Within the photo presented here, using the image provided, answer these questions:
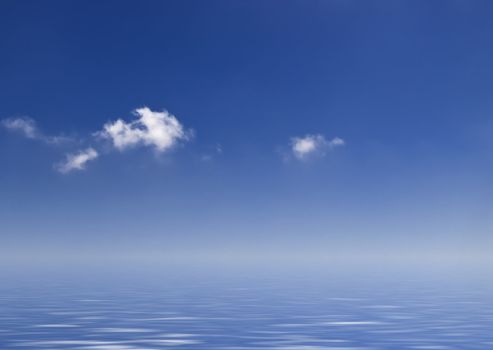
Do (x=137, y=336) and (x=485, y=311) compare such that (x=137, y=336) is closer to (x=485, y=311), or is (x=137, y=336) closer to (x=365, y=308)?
(x=365, y=308)

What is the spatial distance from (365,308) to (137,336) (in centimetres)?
2033

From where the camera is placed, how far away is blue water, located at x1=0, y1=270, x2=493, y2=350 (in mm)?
29531

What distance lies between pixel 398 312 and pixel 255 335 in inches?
587

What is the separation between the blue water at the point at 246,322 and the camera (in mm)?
→ 29531

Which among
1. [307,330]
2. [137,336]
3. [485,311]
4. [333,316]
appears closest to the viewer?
[137,336]

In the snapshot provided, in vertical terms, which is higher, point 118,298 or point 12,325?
point 118,298

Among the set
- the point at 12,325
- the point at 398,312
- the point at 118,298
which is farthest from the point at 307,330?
the point at 118,298

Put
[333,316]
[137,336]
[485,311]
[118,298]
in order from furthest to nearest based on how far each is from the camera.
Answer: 1. [118,298]
2. [485,311]
3. [333,316]
4. [137,336]

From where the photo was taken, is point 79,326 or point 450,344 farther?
point 79,326

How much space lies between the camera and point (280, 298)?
186 ft

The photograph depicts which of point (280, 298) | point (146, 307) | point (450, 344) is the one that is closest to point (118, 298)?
point (146, 307)

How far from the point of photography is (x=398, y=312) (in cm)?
4369

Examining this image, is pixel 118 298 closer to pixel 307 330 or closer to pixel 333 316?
pixel 333 316

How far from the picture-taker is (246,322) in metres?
37.8
